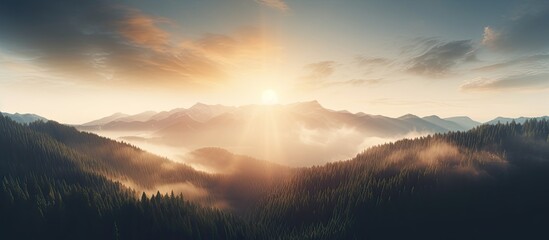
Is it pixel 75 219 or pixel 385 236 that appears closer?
pixel 75 219

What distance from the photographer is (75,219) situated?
15025 centimetres

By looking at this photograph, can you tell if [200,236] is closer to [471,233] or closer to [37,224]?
[37,224]

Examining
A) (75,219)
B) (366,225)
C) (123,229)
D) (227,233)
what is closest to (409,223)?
(366,225)

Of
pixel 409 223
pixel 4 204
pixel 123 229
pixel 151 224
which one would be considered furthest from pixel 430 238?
pixel 4 204

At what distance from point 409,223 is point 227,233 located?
114384mm

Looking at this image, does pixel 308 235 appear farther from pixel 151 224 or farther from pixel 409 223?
pixel 151 224

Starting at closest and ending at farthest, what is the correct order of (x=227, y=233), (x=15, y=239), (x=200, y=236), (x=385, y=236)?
(x=15, y=239) → (x=200, y=236) → (x=227, y=233) → (x=385, y=236)

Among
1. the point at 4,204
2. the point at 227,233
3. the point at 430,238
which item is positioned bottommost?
the point at 430,238

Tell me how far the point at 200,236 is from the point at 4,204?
102460 millimetres

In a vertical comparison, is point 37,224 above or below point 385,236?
above

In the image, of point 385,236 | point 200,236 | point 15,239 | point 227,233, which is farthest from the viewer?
point 385,236

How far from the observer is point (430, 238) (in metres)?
193

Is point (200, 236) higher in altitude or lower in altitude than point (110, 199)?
lower

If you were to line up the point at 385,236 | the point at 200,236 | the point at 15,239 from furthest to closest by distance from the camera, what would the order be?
the point at 385,236 → the point at 200,236 → the point at 15,239
